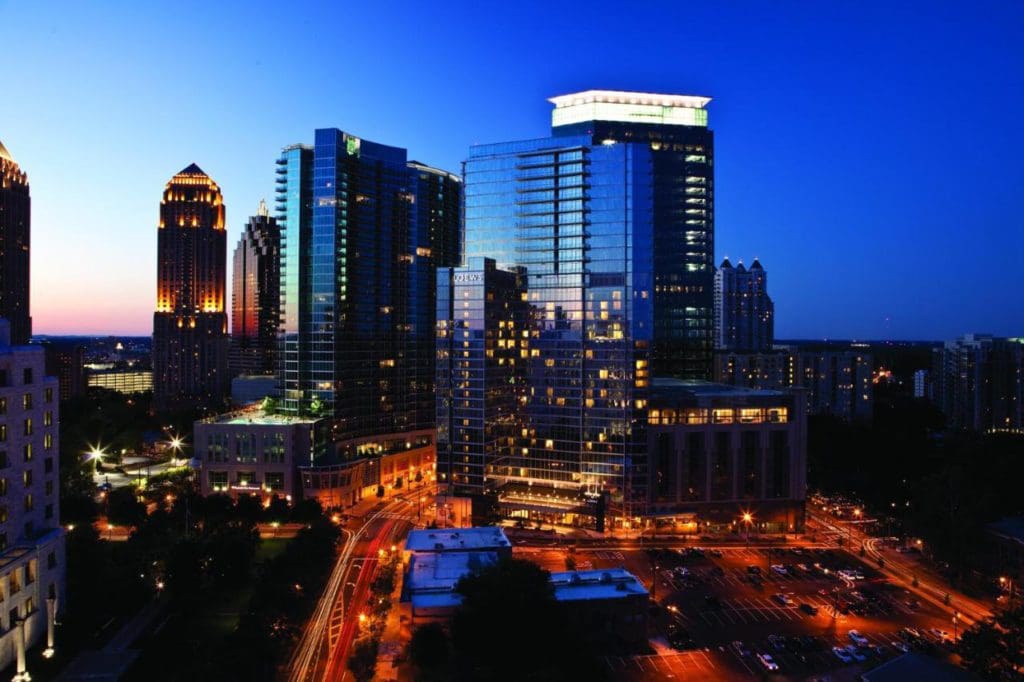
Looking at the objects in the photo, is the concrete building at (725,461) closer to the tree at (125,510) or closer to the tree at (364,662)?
the tree at (364,662)

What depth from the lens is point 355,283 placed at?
488 feet

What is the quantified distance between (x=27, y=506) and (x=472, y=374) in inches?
2655

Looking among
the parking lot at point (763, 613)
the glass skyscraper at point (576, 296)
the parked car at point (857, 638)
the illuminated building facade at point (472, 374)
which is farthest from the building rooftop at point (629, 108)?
the parked car at point (857, 638)

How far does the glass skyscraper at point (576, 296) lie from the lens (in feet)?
397

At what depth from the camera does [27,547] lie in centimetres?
6781

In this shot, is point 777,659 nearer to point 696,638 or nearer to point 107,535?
point 696,638

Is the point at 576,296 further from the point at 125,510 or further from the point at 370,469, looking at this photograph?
the point at 125,510

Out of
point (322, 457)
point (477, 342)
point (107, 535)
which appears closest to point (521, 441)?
point (477, 342)

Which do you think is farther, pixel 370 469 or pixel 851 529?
pixel 370 469

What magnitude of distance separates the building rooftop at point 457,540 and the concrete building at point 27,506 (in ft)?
132

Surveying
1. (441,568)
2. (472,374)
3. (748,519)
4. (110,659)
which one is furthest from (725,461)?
(110,659)

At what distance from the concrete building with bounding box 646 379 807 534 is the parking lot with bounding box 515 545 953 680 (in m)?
10.5

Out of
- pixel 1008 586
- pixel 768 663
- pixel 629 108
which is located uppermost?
pixel 629 108

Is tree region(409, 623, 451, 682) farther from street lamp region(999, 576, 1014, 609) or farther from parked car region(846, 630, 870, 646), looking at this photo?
street lamp region(999, 576, 1014, 609)
